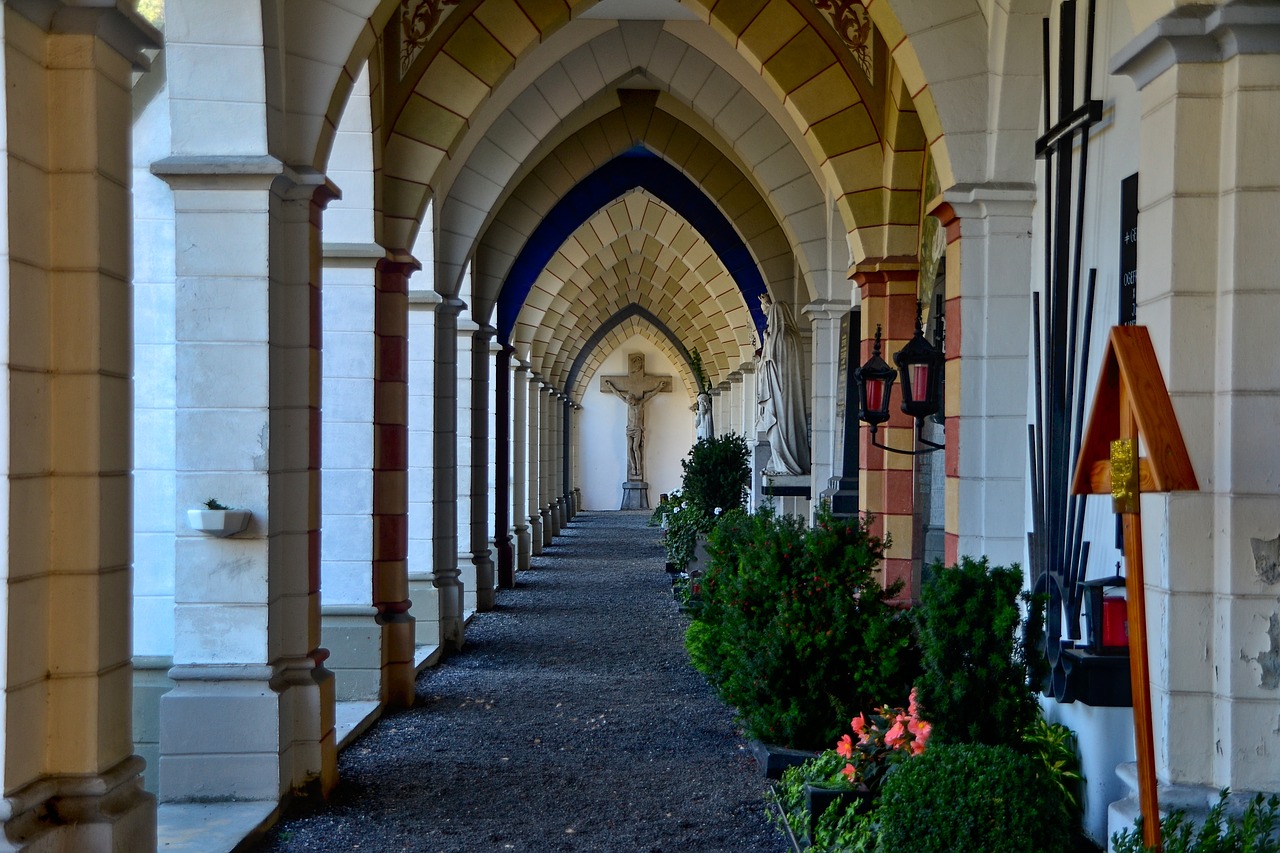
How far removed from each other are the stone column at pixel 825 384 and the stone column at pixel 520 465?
6.57 m

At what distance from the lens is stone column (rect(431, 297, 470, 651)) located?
907cm

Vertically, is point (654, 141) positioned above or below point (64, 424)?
above

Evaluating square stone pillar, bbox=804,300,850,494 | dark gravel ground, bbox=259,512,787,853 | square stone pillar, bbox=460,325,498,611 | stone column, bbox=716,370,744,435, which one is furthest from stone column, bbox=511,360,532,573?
square stone pillar, bbox=804,300,850,494

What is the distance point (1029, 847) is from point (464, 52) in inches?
216

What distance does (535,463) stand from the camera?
751 inches

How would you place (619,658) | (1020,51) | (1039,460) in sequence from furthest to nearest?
(619,658) → (1020,51) → (1039,460)

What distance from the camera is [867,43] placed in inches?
284

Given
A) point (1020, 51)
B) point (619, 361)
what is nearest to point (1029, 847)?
point (1020, 51)

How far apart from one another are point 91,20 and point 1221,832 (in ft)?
11.0

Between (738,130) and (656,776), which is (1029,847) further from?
(738,130)

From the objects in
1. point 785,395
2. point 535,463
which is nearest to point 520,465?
point 535,463

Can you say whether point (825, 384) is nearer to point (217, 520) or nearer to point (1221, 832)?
point (217, 520)

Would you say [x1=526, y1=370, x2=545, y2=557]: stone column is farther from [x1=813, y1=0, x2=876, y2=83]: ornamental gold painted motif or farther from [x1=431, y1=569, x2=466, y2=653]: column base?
[x1=813, y1=0, x2=876, y2=83]: ornamental gold painted motif

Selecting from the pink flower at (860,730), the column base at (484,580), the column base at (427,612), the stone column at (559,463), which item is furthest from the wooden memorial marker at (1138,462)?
the stone column at (559,463)
